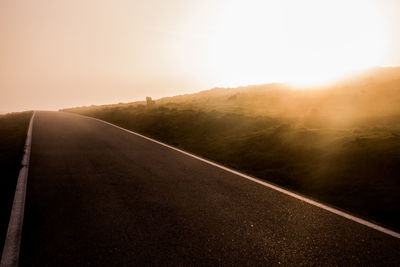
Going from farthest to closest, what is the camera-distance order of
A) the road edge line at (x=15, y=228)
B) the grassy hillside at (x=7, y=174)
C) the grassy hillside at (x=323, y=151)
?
1. the grassy hillside at (x=323, y=151)
2. the grassy hillside at (x=7, y=174)
3. the road edge line at (x=15, y=228)

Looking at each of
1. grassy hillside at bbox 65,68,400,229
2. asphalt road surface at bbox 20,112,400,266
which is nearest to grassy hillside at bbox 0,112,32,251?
asphalt road surface at bbox 20,112,400,266

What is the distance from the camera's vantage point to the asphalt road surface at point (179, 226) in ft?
9.77

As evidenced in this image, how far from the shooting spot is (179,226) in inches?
147

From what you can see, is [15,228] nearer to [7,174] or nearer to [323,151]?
[7,174]

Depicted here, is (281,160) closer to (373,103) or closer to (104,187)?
(104,187)

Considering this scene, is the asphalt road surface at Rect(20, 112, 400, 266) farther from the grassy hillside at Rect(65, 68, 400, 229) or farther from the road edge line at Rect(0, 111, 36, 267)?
the grassy hillside at Rect(65, 68, 400, 229)

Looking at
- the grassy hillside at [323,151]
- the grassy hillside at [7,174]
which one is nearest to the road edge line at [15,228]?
the grassy hillside at [7,174]

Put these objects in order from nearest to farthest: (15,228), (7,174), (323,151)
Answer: (15,228)
(7,174)
(323,151)


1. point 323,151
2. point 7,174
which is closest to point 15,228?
point 7,174

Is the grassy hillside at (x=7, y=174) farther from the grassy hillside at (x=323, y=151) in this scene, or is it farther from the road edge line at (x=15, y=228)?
the grassy hillside at (x=323, y=151)

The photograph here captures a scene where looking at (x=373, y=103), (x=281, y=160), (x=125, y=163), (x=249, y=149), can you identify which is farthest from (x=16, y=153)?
(x=373, y=103)

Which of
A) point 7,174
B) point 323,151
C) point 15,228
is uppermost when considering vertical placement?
point 7,174

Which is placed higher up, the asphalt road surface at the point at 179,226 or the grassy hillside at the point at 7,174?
the grassy hillside at the point at 7,174

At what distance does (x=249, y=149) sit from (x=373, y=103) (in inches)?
590
